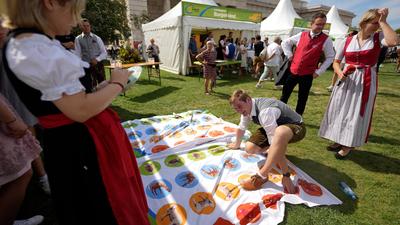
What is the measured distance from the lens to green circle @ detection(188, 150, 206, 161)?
10.3 ft

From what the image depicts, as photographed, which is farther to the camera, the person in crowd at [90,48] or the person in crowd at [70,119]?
the person in crowd at [90,48]

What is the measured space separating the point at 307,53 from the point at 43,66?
414 centimetres

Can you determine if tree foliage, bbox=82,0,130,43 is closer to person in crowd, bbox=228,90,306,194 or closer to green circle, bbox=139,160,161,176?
green circle, bbox=139,160,161,176

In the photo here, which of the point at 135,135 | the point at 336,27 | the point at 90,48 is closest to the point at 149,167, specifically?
the point at 135,135

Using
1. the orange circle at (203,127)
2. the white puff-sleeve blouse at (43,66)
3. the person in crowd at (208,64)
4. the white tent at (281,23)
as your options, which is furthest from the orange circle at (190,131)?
the white tent at (281,23)

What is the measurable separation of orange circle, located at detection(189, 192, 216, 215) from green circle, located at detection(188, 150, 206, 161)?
654 millimetres

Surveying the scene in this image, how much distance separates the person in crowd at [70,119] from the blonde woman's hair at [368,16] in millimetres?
3180

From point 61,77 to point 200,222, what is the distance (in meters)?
1.77

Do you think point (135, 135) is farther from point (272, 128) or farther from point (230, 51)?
point (230, 51)

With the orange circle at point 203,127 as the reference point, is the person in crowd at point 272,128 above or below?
above

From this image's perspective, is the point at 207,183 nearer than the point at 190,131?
Yes

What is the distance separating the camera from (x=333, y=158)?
349cm

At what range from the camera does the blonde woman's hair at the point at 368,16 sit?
297cm

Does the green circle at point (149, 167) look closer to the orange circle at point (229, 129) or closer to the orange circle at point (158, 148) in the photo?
the orange circle at point (158, 148)
